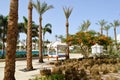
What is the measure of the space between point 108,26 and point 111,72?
6798 cm

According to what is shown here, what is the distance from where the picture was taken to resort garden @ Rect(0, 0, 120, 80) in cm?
1354

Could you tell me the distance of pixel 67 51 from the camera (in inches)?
1535

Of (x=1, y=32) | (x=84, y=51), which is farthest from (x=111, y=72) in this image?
(x=1, y=32)

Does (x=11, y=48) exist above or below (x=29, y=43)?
below

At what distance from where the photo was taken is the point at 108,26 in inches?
3398

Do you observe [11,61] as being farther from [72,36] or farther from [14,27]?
[72,36]

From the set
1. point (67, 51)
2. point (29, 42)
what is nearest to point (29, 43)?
point (29, 42)

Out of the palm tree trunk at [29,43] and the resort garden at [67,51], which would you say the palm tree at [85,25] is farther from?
the palm tree trunk at [29,43]

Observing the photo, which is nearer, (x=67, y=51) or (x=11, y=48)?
(x=11, y=48)

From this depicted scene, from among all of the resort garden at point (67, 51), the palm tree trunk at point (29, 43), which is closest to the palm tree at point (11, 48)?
the resort garden at point (67, 51)

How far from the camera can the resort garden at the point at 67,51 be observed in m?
13.5

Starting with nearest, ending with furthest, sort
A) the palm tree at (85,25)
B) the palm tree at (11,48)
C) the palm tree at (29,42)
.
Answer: the palm tree at (11,48), the palm tree at (29,42), the palm tree at (85,25)

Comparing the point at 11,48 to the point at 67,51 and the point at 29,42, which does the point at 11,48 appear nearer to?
the point at 29,42

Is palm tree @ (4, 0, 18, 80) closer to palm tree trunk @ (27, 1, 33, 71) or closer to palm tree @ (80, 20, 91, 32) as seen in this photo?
palm tree trunk @ (27, 1, 33, 71)
